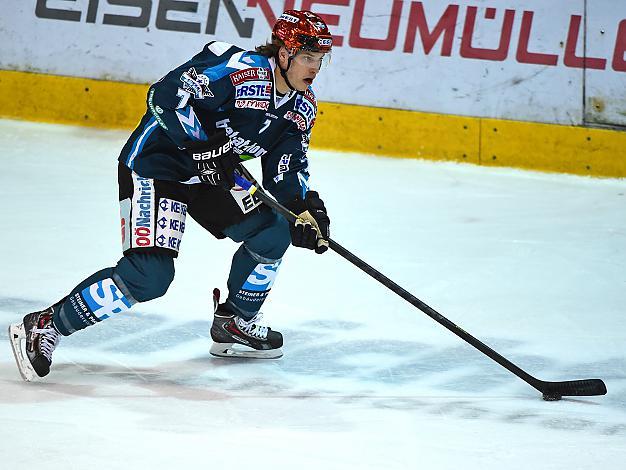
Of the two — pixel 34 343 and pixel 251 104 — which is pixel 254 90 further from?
pixel 34 343

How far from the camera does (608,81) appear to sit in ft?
20.8

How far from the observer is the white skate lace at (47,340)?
3.17 meters

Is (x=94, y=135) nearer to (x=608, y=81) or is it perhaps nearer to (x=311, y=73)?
(x=608, y=81)

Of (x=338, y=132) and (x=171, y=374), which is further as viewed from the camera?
(x=338, y=132)

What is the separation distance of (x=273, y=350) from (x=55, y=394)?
0.77 metres

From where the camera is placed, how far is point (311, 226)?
329 centimetres

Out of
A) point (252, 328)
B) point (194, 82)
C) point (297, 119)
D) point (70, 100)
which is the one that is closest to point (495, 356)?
point (252, 328)

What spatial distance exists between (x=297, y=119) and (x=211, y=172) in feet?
1.01

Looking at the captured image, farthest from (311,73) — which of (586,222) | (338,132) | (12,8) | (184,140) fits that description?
(12,8)

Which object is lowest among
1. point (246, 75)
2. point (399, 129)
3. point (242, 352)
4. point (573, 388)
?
point (242, 352)

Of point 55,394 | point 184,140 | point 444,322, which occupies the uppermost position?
point 184,140

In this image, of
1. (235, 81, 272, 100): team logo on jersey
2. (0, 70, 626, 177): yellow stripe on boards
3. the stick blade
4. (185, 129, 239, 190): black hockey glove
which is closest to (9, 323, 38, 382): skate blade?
(185, 129, 239, 190): black hockey glove

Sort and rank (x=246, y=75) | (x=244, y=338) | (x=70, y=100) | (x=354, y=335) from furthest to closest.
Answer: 1. (x=70, y=100)
2. (x=354, y=335)
3. (x=244, y=338)
4. (x=246, y=75)

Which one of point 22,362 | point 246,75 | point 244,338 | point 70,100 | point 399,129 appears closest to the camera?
point 22,362
